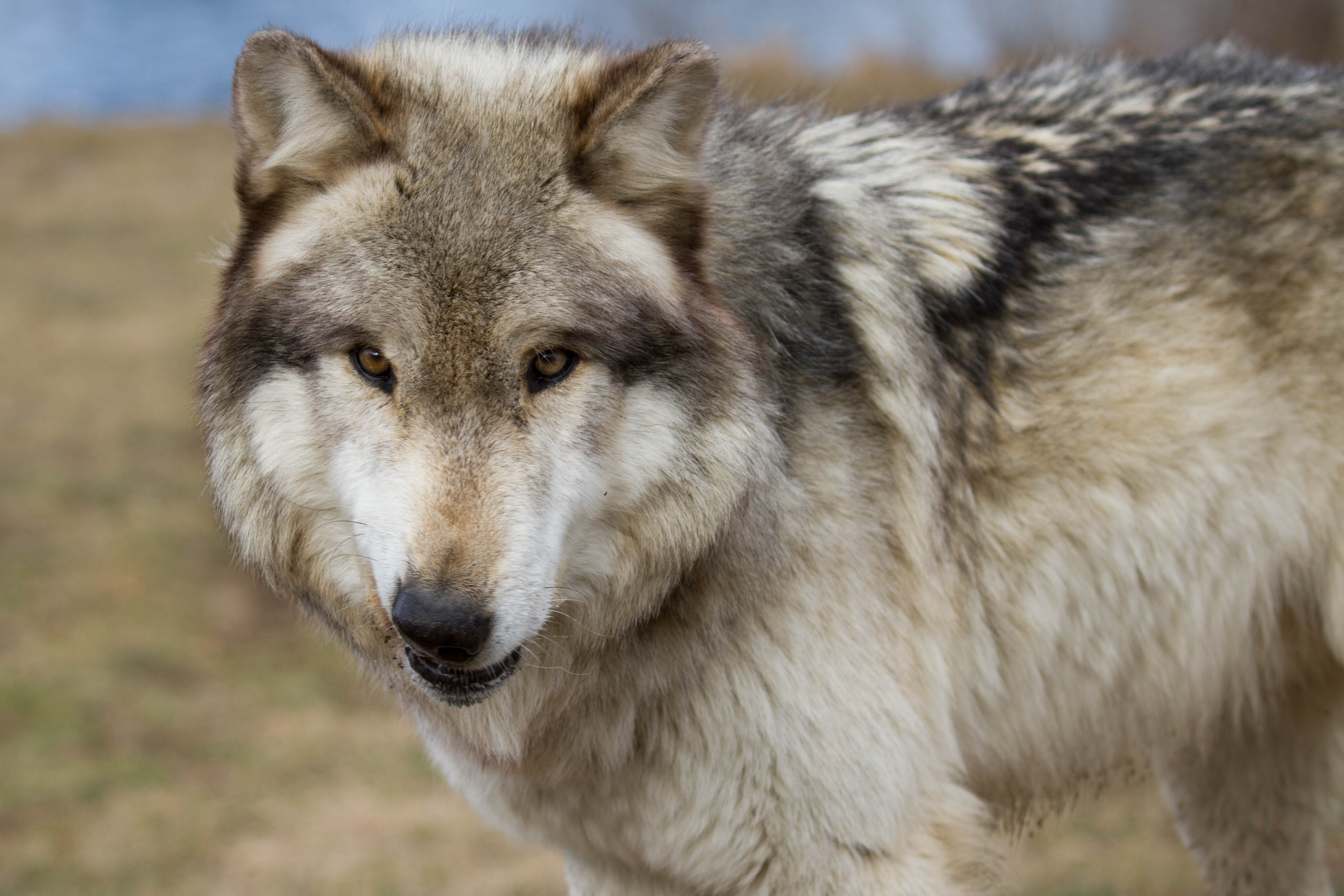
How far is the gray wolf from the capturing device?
7.19 feet

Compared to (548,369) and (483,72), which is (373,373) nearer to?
(548,369)

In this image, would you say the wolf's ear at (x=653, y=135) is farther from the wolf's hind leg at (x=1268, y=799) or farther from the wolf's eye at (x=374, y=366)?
the wolf's hind leg at (x=1268, y=799)

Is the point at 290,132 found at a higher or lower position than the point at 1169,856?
higher

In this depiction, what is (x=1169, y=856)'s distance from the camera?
4844mm

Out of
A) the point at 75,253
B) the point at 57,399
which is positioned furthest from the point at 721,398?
the point at 75,253

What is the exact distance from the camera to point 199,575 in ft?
26.4

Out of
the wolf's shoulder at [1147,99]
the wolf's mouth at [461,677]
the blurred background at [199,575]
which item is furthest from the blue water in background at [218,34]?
the wolf's mouth at [461,677]

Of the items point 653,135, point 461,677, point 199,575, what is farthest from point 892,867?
point 199,575

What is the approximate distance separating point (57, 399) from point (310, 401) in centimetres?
949

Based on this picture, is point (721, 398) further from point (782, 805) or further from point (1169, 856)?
point (1169, 856)

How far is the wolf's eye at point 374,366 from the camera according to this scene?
2.20 meters

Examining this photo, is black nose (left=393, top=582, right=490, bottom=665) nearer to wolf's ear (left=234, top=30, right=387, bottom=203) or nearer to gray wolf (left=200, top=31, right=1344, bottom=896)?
gray wolf (left=200, top=31, right=1344, bottom=896)

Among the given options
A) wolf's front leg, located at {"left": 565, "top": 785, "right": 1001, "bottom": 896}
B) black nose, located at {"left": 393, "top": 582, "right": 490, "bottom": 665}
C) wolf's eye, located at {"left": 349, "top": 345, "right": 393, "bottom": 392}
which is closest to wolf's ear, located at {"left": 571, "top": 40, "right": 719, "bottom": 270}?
wolf's eye, located at {"left": 349, "top": 345, "right": 393, "bottom": 392}

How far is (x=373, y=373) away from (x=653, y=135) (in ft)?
2.34
